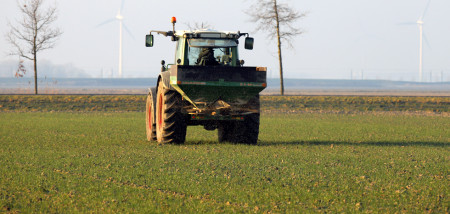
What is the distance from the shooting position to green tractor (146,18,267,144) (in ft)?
48.2

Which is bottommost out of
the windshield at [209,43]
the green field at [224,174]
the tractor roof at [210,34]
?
the green field at [224,174]

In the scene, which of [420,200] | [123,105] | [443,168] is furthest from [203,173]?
[123,105]

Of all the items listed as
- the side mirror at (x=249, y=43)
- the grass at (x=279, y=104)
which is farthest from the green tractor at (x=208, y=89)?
the grass at (x=279, y=104)

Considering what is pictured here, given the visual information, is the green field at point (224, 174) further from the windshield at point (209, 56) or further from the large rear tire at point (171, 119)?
the windshield at point (209, 56)

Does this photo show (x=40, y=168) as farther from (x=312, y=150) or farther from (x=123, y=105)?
(x=123, y=105)

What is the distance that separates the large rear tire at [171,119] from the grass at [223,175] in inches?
14.5

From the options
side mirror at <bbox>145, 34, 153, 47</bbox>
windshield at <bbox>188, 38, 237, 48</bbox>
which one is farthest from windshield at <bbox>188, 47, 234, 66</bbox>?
side mirror at <bbox>145, 34, 153, 47</bbox>

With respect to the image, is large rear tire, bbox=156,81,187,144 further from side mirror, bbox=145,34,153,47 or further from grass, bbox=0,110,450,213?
side mirror, bbox=145,34,153,47

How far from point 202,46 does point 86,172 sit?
573 cm

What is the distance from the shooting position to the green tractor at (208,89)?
14.7 meters

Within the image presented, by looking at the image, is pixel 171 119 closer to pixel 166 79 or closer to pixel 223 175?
pixel 166 79

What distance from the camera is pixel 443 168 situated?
1209 cm

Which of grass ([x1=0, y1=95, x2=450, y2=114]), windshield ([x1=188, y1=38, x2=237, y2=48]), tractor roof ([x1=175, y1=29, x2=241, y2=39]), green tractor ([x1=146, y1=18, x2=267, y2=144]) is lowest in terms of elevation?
grass ([x1=0, y1=95, x2=450, y2=114])

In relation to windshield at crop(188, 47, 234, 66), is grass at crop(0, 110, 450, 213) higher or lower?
lower
